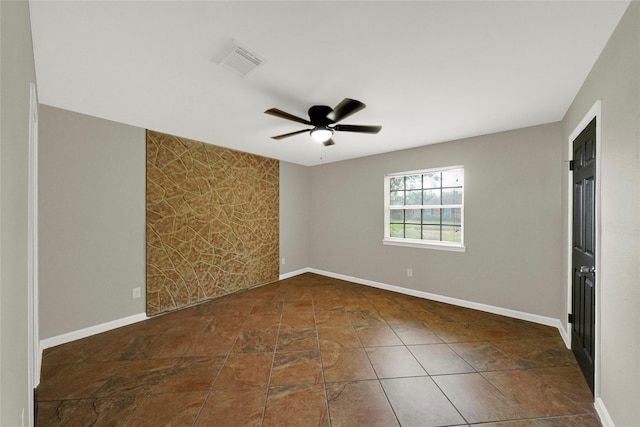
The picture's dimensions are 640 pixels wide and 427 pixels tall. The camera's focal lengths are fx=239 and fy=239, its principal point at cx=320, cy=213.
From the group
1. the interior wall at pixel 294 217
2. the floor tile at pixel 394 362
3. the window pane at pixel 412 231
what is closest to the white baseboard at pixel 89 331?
the interior wall at pixel 294 217

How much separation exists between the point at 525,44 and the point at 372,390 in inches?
101

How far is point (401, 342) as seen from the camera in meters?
2.45


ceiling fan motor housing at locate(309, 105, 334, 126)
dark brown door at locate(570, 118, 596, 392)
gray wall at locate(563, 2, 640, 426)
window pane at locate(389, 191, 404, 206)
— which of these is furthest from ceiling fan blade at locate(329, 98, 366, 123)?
window pane at locate(389, 191, 404, 206)

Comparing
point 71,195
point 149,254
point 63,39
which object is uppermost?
point 63,39

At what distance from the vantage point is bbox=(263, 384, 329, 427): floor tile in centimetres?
153

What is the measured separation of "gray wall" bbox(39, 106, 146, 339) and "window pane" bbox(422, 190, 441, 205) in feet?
13.2

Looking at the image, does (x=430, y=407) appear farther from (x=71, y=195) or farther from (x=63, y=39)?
(x=71, y=195)

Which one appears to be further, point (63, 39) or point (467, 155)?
point (467, 155)

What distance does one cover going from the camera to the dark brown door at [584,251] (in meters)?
1.78

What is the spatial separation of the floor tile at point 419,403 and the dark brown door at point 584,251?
1.14 m

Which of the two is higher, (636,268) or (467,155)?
(467,155)

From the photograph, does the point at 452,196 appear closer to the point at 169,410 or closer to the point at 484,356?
the point at 484,356

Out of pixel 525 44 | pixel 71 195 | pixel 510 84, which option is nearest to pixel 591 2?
pixel 525 44

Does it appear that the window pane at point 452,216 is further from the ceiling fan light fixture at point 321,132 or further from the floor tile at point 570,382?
the ceiling fan light fixture at point 321,132
